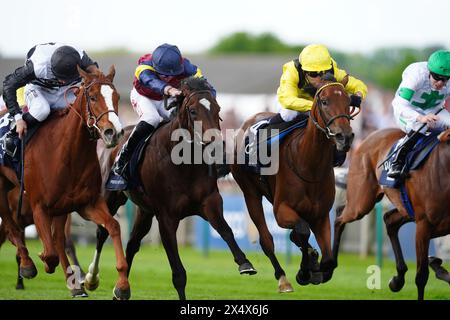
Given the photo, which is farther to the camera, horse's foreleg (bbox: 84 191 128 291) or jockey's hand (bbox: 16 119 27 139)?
horse's foreleg (bbox: 84 191 128 291)

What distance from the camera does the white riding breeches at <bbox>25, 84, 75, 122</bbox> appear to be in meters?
9.64

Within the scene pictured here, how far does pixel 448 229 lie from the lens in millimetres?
9938

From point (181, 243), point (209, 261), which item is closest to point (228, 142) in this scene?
point (209, 261)

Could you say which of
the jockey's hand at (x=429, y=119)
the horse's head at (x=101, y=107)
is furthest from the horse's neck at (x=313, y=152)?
the horse's head at (x=101, y=107)

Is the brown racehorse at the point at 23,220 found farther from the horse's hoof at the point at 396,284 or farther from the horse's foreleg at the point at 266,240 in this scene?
the horse's hoof at the point at 396,284

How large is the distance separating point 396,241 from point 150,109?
317 centimetres

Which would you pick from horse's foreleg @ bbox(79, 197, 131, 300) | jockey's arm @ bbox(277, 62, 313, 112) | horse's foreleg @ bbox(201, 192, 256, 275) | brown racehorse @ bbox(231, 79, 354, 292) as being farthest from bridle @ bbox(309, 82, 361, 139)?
horse's foreleg @ bbox(79, 197, 131, 300)

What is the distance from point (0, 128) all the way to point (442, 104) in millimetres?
4473

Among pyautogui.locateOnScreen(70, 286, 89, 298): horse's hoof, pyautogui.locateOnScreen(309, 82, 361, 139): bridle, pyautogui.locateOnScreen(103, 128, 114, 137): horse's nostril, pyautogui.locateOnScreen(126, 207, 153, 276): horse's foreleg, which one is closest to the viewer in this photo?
pyautogui.locateOnScreen(103, 128, 114, 137): horse's nostril

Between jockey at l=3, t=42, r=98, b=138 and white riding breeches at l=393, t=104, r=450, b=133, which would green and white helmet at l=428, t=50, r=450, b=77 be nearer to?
white riding breeches at l=393, t=104, r=450, b=133

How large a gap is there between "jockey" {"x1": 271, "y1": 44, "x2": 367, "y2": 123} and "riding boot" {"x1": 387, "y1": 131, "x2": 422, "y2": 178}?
0.97m

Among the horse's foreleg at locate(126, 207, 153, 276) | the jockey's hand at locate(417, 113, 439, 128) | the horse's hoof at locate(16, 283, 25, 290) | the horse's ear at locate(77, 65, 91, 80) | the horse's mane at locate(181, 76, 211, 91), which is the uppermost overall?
the horse's ear at locate(77, 65, 91, 80)

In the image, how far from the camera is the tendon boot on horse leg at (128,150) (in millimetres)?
9945
